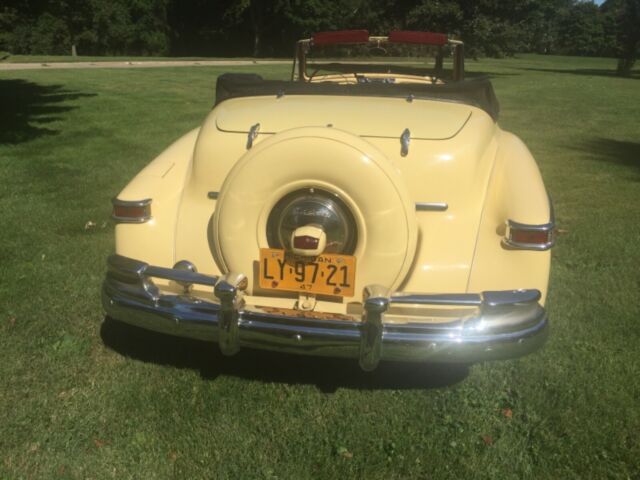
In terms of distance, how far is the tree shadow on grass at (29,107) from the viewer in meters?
9.16

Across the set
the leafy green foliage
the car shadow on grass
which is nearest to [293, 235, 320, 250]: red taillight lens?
the car shadow on grass

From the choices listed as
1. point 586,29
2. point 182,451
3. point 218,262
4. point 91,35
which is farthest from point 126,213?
point 586,29

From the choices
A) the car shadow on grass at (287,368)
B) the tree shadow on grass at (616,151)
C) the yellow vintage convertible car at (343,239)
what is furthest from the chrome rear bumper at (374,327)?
the tree shadow on grass at (616,151)

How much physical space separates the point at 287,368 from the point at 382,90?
1.59m

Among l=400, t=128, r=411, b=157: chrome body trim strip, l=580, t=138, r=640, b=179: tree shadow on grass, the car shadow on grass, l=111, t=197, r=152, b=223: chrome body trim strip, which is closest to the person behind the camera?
l=400, t=128, r=411, b=157: chrome body trim strip

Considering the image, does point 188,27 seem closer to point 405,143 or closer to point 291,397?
point 405,143

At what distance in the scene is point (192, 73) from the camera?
2070 centimetres

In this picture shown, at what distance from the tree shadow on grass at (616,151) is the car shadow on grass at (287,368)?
554 cm

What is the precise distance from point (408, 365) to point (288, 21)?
40174 millimetres

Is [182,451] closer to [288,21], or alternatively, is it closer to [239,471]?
[239,471]

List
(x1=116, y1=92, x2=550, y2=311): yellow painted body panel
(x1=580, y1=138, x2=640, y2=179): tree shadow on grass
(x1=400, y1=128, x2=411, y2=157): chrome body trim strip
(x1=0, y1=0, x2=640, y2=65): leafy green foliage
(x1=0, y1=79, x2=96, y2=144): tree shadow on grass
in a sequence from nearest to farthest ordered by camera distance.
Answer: (x1=116, y1=92, x2=550, y2=311): yellow painted body panel
(x1=400, y1=128, x2=411, y2=157): chrome body trim strip
(x1=580, y1=138, x2=640, y2=179): tree shadow on grass
(x1=0, y1=79, x2=96, y2=144): tree shadow on grass
(x1=0, y1=0, x2=640, y2=65): leafy green foliage

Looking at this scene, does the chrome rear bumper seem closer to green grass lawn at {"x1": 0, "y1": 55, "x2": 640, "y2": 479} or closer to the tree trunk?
green grass lawn at {"x1": 0, "y1": 55, "x2": 640, "y2": 479}

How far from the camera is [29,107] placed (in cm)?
1138

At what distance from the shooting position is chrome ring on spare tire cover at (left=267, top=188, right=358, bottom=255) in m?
2.55
